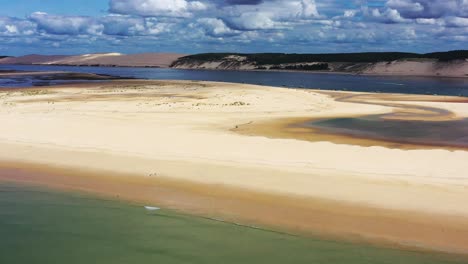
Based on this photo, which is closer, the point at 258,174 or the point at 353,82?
the point at 258,174

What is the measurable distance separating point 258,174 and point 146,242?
5.10 metres

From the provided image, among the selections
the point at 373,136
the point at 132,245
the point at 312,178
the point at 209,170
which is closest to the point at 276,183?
the point at 312,178

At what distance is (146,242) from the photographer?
10094mm

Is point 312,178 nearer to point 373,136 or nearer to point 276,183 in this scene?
point 276,183

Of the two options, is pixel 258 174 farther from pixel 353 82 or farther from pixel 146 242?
pixel 353 82

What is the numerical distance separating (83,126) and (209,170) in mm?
→ 9609

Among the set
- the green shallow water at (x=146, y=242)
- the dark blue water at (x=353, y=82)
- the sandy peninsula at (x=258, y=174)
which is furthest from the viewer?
the dark blue water at (x=353, y=82)

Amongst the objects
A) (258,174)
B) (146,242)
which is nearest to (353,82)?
(258,174)

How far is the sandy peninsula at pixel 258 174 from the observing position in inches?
436

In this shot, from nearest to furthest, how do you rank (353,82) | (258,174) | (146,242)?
(146,242) → (258,174) → (353,82)

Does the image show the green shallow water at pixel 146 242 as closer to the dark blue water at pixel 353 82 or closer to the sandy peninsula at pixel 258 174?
the sandy peninsula at pixel 258 174

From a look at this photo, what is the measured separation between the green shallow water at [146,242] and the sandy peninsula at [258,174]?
0.63m

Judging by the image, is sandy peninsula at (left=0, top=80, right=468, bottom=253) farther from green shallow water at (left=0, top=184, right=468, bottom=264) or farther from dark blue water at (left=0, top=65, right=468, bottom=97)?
dark blue water at (left=0, top=65, right=468, bottom=97)

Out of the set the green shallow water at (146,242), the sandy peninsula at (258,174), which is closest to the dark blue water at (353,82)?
the sandy peninsula at (258,174)
